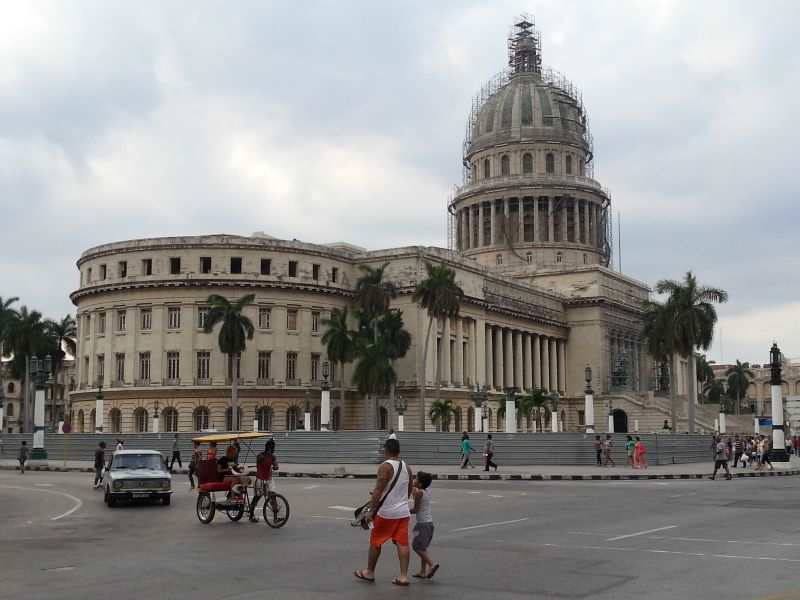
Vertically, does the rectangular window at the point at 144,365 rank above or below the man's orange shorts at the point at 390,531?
above

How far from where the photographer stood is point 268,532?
18078 millimetres

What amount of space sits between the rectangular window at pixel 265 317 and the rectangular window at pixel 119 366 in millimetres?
11193

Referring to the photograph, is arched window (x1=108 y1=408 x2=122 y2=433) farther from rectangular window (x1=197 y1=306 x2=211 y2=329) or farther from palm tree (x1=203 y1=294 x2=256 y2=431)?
palm tree (x1=203 y1=294 x2=256 y2=431)

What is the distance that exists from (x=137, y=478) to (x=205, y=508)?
4950 mm

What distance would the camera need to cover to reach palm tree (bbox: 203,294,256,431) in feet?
221

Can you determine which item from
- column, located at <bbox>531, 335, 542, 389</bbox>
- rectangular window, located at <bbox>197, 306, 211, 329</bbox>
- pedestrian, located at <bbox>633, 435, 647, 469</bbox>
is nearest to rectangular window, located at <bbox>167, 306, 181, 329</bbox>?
rectangular window, located at <bbox>197, 306, 211, 329</bbox>

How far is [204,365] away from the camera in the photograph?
74250 millimetres

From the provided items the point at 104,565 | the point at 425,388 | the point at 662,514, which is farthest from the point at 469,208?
the point at 104,565

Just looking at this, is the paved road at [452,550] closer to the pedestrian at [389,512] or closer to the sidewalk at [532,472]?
the pedestrian at [389,512]

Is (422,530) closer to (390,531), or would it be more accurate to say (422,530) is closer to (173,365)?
(390,531)

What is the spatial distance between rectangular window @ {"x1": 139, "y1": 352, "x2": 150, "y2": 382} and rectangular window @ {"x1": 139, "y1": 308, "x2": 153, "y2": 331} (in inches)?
79.0

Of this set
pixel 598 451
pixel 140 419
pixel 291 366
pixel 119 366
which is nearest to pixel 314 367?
pixel 291 366

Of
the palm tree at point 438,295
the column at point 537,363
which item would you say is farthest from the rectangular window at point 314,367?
the column at point 537,363

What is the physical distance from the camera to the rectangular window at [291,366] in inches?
2982
